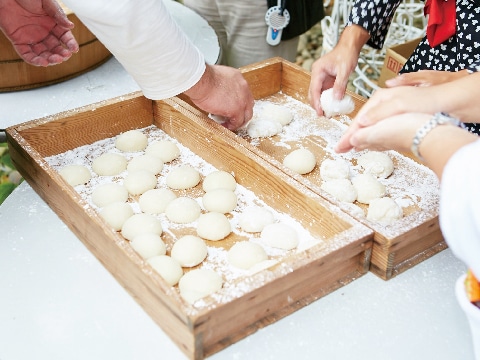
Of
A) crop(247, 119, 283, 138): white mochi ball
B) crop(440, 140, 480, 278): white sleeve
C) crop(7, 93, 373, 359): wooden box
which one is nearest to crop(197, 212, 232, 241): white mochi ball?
crop(7, 93, 373, 359): wooden box

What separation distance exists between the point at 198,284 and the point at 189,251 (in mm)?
121

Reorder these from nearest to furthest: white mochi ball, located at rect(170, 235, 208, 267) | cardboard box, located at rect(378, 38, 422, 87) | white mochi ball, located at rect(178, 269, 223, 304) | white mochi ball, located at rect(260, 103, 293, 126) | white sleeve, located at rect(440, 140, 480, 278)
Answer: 1. white sleeve, located at rect(440, 140, 480, 278)
2. white mochi ball, located at rect(178, 269, 223, 304)
3. white mochi ball, located at rect(170, 235, 208, 267)
4. white mochi ball, located at rect(260, 103, 293, 126)
5. cardboard box, located at rect(378, 38, 422, 87)

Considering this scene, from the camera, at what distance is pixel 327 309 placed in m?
1.17

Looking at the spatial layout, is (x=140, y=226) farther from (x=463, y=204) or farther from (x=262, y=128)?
(x=463, y=204)

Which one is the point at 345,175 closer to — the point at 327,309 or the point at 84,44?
the point at 327,309

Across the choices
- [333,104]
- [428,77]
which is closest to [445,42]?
[428,77]

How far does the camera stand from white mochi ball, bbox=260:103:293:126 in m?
1.85

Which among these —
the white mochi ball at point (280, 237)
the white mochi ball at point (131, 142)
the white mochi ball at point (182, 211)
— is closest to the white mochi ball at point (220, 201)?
the white mochi ball at point (182, 211)

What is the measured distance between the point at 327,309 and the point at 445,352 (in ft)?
0.79

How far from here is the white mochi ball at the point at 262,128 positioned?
179cm

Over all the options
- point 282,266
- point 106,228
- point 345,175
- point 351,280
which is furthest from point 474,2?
point 106,228

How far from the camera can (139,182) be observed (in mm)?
1548

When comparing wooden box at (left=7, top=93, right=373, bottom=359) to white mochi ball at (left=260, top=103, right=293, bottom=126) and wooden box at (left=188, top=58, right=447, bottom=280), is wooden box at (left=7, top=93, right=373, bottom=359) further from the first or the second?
white mochi ball at (left=260, top=103, right=293, bottom=126)

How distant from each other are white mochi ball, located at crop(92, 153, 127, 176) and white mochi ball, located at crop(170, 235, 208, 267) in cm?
40
